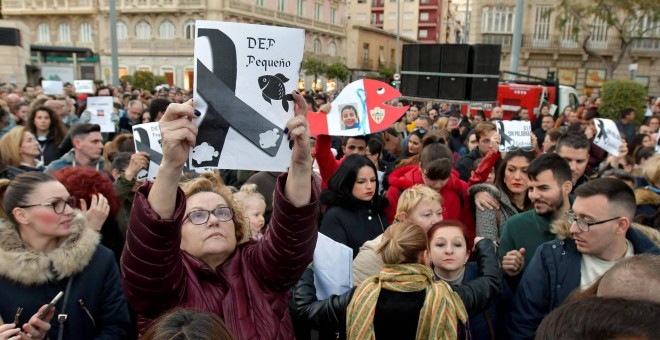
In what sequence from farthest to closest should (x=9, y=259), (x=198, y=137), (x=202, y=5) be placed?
(x=202, y=5), (x=9, y=259), (x=198, y=137)

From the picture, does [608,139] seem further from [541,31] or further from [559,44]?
[559,44]

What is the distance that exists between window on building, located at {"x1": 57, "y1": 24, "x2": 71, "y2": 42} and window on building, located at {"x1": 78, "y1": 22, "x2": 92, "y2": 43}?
1.34 metres

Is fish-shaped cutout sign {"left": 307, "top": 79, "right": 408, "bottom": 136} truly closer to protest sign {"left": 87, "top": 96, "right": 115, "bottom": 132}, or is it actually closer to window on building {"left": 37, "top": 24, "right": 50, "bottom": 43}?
protest sign {"left": 87, "top": 96, "right": 115, "bottom": 132}

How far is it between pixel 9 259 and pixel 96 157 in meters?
3.08

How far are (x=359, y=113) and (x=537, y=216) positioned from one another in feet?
8.24

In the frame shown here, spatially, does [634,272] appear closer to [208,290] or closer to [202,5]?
[208,290]

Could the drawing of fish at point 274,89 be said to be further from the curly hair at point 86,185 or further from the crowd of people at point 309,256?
the curly hair at point 86,185

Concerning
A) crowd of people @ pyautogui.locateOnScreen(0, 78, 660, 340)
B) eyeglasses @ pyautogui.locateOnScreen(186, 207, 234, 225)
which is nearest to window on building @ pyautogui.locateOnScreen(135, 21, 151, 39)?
crowd of people @ pyautogui.locateOnScreen(0, 78, 660, 340)

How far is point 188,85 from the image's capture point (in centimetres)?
4497

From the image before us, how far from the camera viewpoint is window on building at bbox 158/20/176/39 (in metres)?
44.7

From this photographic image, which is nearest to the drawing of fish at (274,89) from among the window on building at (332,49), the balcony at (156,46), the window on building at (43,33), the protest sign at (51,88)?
the protest sign at (51,88)

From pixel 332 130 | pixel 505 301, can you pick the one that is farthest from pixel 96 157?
pixel 505 301

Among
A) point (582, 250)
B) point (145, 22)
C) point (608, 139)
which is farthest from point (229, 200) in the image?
point (145, 22)

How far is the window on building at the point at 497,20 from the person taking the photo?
32178 mm
